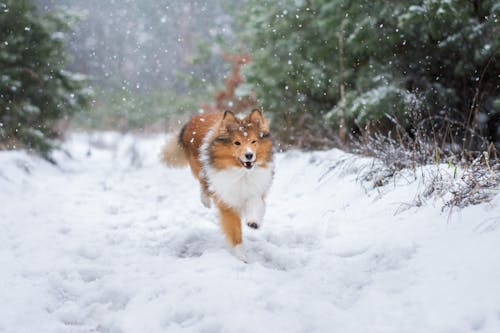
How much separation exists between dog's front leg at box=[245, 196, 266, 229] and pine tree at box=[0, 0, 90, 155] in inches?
199

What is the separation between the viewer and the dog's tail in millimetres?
6590

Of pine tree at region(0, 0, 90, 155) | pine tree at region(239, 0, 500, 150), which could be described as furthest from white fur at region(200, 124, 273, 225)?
pine tree at region(0, 0, 90, 155)

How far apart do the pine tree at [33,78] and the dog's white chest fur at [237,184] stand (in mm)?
4772

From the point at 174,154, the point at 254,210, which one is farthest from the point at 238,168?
the point at 174,154

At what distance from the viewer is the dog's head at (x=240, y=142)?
4293 mm

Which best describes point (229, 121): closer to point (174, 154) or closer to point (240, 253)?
point (240, 253)

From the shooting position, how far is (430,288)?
2.65 meters

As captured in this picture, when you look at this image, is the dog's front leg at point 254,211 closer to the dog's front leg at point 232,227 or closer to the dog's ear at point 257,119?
the dog's front leg at point 232,227

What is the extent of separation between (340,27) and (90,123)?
49.0 ft

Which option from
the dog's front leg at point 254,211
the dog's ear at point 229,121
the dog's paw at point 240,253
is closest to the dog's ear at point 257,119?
the dog's ear at point 229,121

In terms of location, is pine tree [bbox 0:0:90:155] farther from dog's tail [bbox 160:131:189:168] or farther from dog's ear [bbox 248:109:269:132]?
dog's ear [bbox 248:109:269:132]

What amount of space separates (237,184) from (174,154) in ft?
8.30

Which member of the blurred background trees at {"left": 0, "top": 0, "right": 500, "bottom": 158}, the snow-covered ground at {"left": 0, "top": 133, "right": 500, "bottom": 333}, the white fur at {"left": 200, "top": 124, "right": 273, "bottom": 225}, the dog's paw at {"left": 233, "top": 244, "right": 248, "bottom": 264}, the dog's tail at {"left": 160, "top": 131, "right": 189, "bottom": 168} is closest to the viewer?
the snow-covered ground at {"left": 0, "top": 133, "right": 500, "bottom": 333}

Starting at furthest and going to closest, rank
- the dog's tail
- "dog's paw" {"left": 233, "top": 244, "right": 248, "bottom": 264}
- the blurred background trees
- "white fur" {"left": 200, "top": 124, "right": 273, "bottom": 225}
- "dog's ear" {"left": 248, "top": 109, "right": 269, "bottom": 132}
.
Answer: the dog's tail, the blurred background trees, "dog's ear" {"left": 248, "top": 109, "right": 269, "bottom": 132}, "white fur" {"left": 200, "top": 124, "right": 273, "bottom": 225}, "dog's paw" {"left": 233, "top": 244, "right": 248, "bottom": 264}
